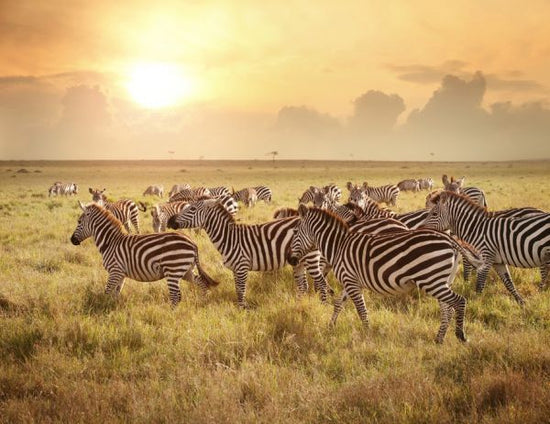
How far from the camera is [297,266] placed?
31.5 ft

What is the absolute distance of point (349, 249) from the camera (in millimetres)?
7539

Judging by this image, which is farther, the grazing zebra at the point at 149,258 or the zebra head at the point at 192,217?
the zebra head at the point at 192,217

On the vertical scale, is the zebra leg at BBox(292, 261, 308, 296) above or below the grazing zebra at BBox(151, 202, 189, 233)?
below

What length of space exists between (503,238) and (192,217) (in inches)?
253

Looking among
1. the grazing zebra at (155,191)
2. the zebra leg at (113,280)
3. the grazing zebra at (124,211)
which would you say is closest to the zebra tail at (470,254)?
the zebra leg at (113,280)

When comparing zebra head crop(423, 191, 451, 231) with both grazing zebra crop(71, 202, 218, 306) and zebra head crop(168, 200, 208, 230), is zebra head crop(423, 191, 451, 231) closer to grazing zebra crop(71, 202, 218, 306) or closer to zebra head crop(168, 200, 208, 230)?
zebra head crop(168, 200, 208, 230)

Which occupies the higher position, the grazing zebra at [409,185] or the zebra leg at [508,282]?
the grazing zebra at [409,185]

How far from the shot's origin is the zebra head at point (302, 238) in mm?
8438

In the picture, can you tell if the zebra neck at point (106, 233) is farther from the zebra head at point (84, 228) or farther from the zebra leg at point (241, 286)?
the zebra leg at point (241, 286)

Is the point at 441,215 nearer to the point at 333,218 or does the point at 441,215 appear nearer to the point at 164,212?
the point at 333,218

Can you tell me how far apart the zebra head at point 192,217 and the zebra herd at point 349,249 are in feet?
0.07

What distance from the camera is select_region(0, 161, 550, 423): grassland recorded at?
4688mm

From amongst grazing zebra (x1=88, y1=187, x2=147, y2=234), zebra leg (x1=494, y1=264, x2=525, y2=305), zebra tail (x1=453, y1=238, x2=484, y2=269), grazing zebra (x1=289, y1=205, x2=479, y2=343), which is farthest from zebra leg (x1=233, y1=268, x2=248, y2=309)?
grazing zebra (x1=88, y1=187, x2=147, y2=234)

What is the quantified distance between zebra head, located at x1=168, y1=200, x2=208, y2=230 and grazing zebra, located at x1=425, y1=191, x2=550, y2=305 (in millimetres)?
5580
